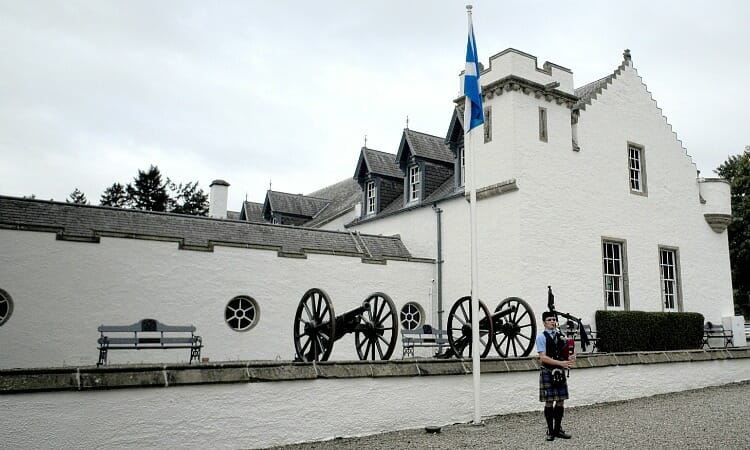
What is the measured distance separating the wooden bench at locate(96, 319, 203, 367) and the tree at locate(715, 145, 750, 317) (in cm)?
3107

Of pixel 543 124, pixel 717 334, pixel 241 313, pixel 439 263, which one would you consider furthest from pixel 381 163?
pixel 717 334

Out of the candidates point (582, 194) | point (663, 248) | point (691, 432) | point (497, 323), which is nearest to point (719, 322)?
point (663, 248)

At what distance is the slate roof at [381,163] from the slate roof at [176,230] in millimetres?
3638

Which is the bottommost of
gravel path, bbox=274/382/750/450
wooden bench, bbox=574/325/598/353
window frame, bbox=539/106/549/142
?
gravel path, bbox=274/382/750/450

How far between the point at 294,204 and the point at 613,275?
16.2 m

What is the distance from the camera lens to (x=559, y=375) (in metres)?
8.27

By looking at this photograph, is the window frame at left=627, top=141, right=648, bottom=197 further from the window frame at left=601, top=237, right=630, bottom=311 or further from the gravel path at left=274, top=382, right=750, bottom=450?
the gravel path at left=274, top=382, right=750, bottom=450

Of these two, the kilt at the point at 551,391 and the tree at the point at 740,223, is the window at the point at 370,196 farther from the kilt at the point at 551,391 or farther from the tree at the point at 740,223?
the tree at the point at 740,223

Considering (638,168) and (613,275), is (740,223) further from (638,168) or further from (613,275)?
(613,275)

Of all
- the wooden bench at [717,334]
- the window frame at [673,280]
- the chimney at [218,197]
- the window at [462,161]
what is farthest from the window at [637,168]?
the chimney at [218,197]

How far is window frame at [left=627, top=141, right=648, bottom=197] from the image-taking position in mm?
19484

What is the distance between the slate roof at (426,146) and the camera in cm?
2151

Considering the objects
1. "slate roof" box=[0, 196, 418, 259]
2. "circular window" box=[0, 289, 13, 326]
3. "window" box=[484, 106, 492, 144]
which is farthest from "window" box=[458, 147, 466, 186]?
"circular window" box=[0, 289, 13, 326]

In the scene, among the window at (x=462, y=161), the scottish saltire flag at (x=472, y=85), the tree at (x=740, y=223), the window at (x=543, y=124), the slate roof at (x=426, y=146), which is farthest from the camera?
the tree at (x=740, y=223)
